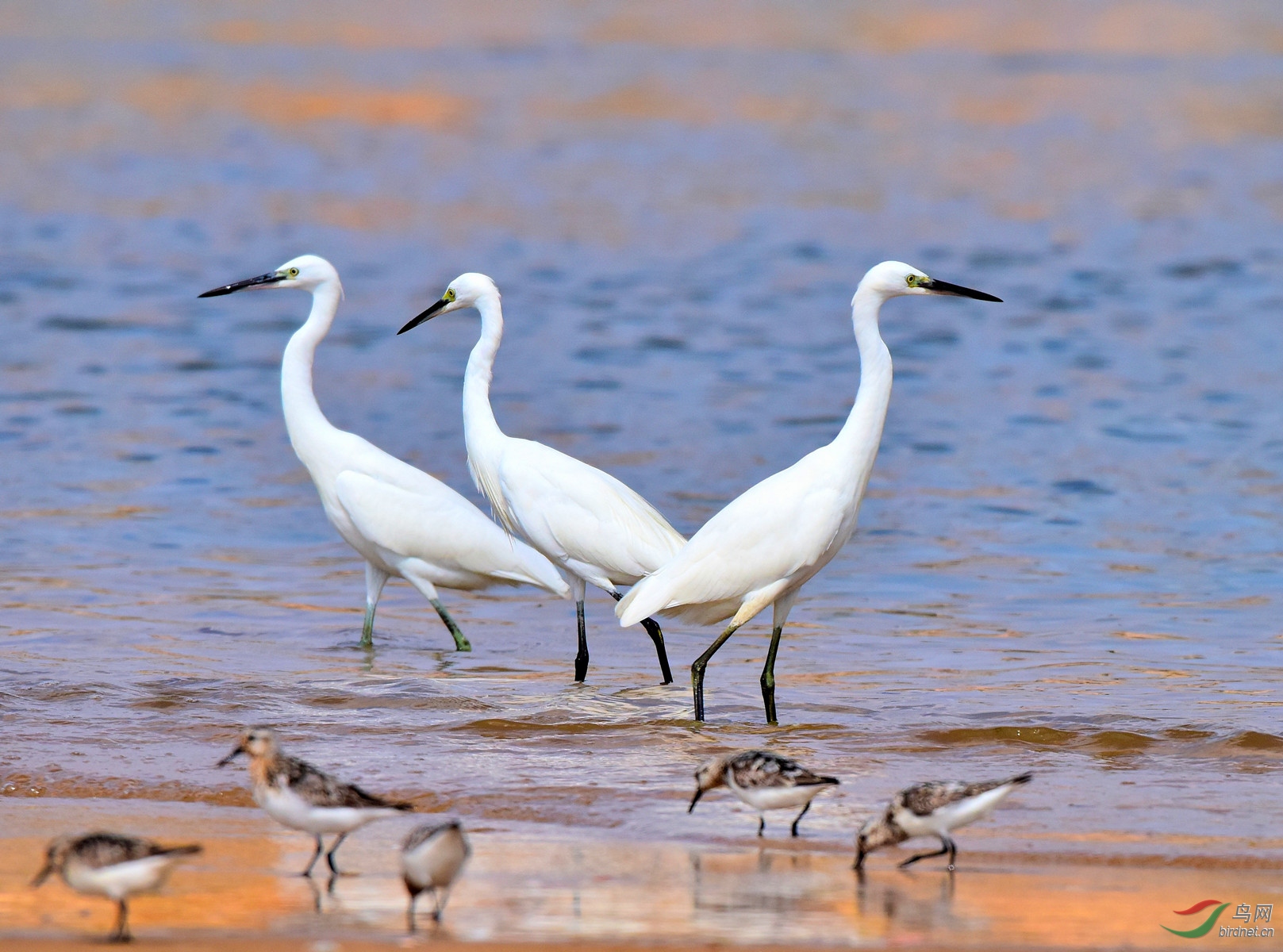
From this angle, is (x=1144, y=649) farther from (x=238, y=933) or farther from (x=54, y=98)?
(x=54, y=98)

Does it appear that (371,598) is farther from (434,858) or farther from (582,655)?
(434,858)

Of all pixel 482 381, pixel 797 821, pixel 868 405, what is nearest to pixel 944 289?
pixel 868 405

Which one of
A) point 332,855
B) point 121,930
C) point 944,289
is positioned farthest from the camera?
point 944,289

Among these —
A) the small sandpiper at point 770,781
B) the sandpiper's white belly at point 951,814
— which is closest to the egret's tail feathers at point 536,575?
the small sandpiper at point 770,781

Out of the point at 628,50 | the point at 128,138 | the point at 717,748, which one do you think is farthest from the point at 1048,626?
the point at 628,50

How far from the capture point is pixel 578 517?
961 centimetres

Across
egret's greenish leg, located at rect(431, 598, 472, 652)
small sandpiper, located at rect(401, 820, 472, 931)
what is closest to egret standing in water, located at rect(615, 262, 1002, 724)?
egret's greenish leg, located at rect(431, 598, 472, 652)

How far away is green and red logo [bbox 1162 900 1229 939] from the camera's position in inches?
212

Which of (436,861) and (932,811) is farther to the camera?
(932,811)

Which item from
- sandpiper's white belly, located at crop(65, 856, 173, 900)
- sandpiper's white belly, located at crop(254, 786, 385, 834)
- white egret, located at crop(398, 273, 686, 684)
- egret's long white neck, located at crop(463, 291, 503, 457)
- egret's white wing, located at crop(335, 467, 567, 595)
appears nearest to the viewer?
sandpiper's white belly, located at crop(65, 856, 173, 900)

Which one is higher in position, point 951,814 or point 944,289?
point 944,289

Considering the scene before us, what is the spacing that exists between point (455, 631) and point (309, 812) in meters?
4.62

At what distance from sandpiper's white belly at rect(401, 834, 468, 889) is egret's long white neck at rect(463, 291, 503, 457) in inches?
198

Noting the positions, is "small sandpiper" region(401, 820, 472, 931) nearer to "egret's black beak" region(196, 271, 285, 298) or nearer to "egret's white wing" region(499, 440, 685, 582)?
"egret's white wing" region(499, 440, 685, 582)
